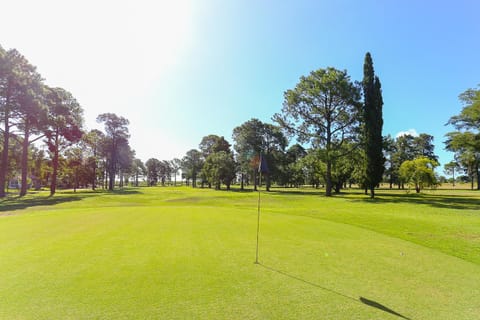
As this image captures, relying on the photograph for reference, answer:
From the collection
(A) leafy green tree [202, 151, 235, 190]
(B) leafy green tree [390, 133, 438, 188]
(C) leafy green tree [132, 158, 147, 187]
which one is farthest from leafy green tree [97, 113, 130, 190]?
(B) leafy green tree [390, 133, 438, 188]

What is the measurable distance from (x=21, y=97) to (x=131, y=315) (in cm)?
3389

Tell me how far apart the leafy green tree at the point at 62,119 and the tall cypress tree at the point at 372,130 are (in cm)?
3969

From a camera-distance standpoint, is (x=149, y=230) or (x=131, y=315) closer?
(x=131, y=315)

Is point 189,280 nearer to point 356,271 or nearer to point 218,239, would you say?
point 218,239

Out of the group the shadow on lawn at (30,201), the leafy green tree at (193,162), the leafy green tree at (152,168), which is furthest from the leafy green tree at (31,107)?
the leafy green tree at (152,168)

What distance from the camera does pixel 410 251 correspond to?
656 centimetres

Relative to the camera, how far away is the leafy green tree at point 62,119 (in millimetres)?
31766

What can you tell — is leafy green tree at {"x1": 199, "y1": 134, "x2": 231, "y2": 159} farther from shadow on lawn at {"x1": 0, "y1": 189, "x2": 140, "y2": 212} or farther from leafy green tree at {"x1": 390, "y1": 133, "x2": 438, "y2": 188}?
leafy green tree at {"x1": 390, "y1": 133, "x2": 438, "y2": 188}

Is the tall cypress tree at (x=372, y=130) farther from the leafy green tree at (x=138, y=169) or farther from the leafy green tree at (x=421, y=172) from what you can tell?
the leafy green tree at (x=138, y=169)

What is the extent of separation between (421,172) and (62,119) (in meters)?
55.1

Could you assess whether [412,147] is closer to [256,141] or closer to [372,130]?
[256,141]

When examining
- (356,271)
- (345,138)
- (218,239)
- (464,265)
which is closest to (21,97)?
(218,239)

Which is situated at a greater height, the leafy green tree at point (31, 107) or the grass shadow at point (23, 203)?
the leafy green tree at point (31, 107)

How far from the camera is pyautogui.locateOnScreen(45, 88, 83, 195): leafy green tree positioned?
31.8 metres
